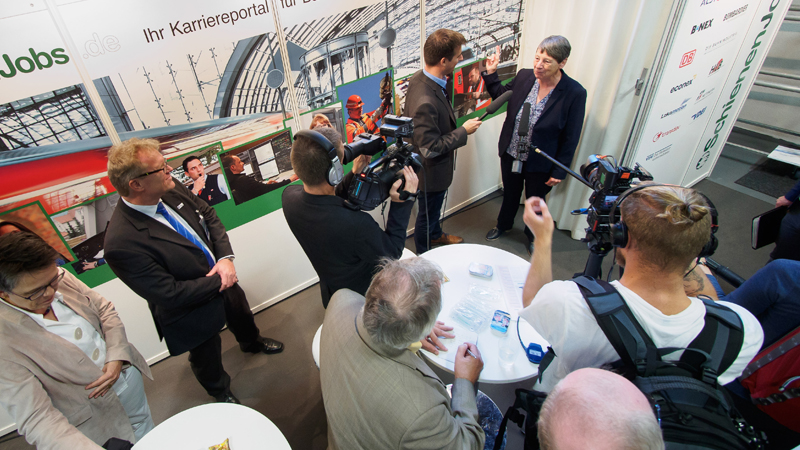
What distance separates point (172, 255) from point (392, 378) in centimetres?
133

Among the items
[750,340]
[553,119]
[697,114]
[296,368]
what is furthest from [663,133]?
[296,368]

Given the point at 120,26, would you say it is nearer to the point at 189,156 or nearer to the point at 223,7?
the point at 223,7

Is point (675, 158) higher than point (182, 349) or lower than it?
higher

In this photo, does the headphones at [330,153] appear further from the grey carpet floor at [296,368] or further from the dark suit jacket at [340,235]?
the grey carpet floor at [296,368]

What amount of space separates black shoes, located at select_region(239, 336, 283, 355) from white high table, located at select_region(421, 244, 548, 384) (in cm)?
137

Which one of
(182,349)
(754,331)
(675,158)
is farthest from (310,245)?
(675,158)

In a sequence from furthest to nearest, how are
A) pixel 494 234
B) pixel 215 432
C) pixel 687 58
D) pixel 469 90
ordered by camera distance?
pixel 494 234
pixel 469 90
pixel 687 58
pixel 215 432

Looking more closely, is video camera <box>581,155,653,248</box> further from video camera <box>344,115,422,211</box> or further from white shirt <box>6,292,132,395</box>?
white shirt <box>6,292,132,395</box>

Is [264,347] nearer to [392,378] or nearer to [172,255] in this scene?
[172,255]

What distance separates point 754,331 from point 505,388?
1189mm

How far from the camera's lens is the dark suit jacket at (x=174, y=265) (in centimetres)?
163

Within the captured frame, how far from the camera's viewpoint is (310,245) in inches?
65.4

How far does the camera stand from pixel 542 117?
2742mm

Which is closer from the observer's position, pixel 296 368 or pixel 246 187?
pixel 246 187
